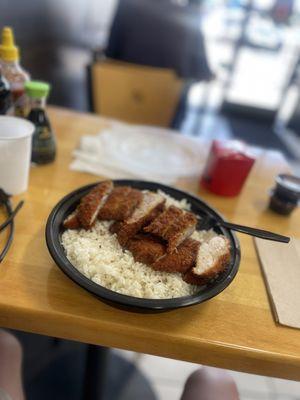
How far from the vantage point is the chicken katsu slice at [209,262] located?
1.83ft

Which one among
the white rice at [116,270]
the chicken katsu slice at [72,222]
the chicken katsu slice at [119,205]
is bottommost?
the white rice at [116,270]

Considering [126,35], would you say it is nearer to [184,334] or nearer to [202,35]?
[202,35]

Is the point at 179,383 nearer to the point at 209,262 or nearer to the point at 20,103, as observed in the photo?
the point at 209,262

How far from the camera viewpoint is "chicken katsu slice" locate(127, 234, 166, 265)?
59 centimetres

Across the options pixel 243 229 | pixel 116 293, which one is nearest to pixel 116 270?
pixel 116 293

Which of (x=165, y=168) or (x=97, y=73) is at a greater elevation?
(x=97, y=73)

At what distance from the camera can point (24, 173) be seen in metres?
0.77

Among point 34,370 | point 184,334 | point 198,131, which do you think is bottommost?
point 34,370

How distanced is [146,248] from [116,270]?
71 millimetres

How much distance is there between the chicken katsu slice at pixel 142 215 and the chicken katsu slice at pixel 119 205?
0.01m

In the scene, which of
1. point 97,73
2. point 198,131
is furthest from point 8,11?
point 198,131

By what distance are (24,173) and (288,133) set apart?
3.68 m

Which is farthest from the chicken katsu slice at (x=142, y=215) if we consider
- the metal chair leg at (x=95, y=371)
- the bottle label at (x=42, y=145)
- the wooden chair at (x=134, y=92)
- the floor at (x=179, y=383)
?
the wooden chair at (x=134, y=92)

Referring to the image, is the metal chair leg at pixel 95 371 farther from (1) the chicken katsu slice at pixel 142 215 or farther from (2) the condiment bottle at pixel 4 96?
(2) the condiment bottle at pixel 4 96
